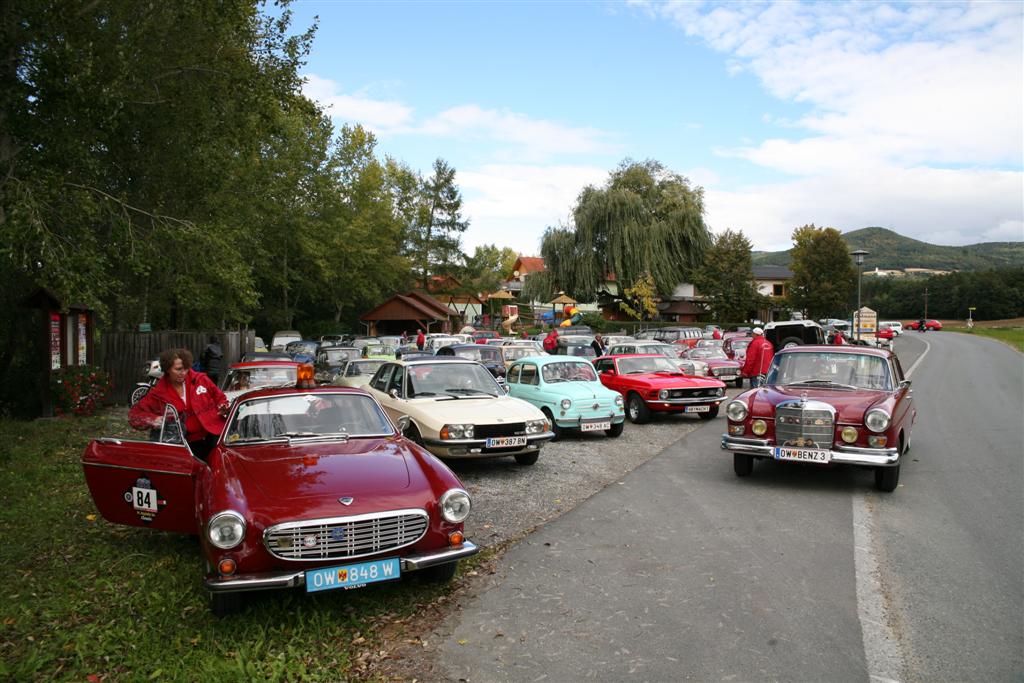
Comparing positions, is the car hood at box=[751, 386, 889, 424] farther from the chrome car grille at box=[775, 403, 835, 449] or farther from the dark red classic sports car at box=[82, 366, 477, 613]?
the dark red classic sports car at box=[82, 366, 477, 613]

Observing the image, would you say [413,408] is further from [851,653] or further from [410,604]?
[851,653]

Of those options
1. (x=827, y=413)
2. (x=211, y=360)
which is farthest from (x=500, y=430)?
(x=211, y=360)

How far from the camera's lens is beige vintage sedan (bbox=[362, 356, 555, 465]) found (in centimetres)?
933

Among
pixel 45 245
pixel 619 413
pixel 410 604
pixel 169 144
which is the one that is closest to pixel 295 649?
pixel 410 604

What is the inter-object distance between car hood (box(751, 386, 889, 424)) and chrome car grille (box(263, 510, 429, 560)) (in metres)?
5.29

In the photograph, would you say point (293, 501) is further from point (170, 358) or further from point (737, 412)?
point (737, 412)

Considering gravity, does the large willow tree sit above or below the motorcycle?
above

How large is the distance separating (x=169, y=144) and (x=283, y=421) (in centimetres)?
1217

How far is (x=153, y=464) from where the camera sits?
5.48 meters

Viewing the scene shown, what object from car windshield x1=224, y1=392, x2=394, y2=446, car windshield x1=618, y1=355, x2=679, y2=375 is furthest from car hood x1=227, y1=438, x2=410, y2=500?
car windshield x1=618, y1=355, x2=679, y2=375

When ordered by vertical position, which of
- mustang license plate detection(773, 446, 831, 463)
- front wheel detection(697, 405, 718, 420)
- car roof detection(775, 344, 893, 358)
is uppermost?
car roof detection(775, 344, 893, 358)

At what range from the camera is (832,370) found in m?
9.51

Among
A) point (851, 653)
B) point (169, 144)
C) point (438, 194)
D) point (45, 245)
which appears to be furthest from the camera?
point (438, 194)

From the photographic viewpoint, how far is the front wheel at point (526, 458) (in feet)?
33.5
